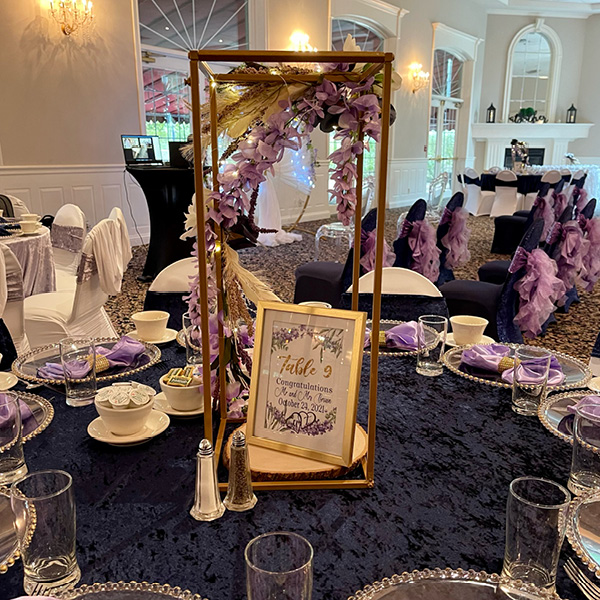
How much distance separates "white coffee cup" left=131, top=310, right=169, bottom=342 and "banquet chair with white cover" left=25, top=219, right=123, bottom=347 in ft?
3.69

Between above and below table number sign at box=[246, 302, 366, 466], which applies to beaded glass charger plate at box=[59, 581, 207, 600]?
below

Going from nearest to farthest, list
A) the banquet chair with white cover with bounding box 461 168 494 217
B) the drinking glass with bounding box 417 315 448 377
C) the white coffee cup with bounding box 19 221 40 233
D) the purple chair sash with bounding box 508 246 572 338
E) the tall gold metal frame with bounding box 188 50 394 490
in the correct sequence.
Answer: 1. the tall gold metal frame with bounding box 188 50 394 490
2. the drinking glass with bounding box 417 315 448 377
3. the purple chair sash with bounding box 508 246 572 338
4. the white coffee cup with bounding box 19 221 40 233
5. the banquet chair with white cover with bounding box 461 168 494 217

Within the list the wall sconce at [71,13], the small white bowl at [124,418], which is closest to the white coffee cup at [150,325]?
the small white bowl at [124,418]

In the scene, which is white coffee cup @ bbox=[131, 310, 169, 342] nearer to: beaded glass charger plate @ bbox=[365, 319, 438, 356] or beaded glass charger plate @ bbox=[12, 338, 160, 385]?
beaded glass charger plate @ bbox=[12, 338, 160, 385]

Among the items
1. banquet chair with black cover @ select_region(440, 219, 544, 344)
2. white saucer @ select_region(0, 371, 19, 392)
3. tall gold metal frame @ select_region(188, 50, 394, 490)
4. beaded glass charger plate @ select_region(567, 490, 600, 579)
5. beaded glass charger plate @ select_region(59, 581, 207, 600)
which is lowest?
banquet chair with black cover @ select_region(440, 219, 544, 344)

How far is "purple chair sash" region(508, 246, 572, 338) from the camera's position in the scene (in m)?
2.81

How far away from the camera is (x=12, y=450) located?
904 mm

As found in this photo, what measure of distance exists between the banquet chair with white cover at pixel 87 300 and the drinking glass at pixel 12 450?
1.72m

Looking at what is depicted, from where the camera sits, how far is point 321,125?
2.86 ft

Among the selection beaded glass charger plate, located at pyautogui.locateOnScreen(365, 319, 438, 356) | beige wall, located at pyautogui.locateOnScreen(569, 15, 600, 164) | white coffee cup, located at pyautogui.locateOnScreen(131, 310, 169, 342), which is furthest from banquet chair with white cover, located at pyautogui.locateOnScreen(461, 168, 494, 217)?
white coffee cup, located at pyautogui.locateOnScreen(131, 310, 169, 342)

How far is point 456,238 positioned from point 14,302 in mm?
3384

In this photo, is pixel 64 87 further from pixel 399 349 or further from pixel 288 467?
pixel 288 467

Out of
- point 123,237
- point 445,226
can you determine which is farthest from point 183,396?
point 445,226

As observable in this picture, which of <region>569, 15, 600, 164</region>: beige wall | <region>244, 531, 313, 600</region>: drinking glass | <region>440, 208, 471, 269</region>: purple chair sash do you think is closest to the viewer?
<region>244, 531, 313, 600</region>: drinking glass
